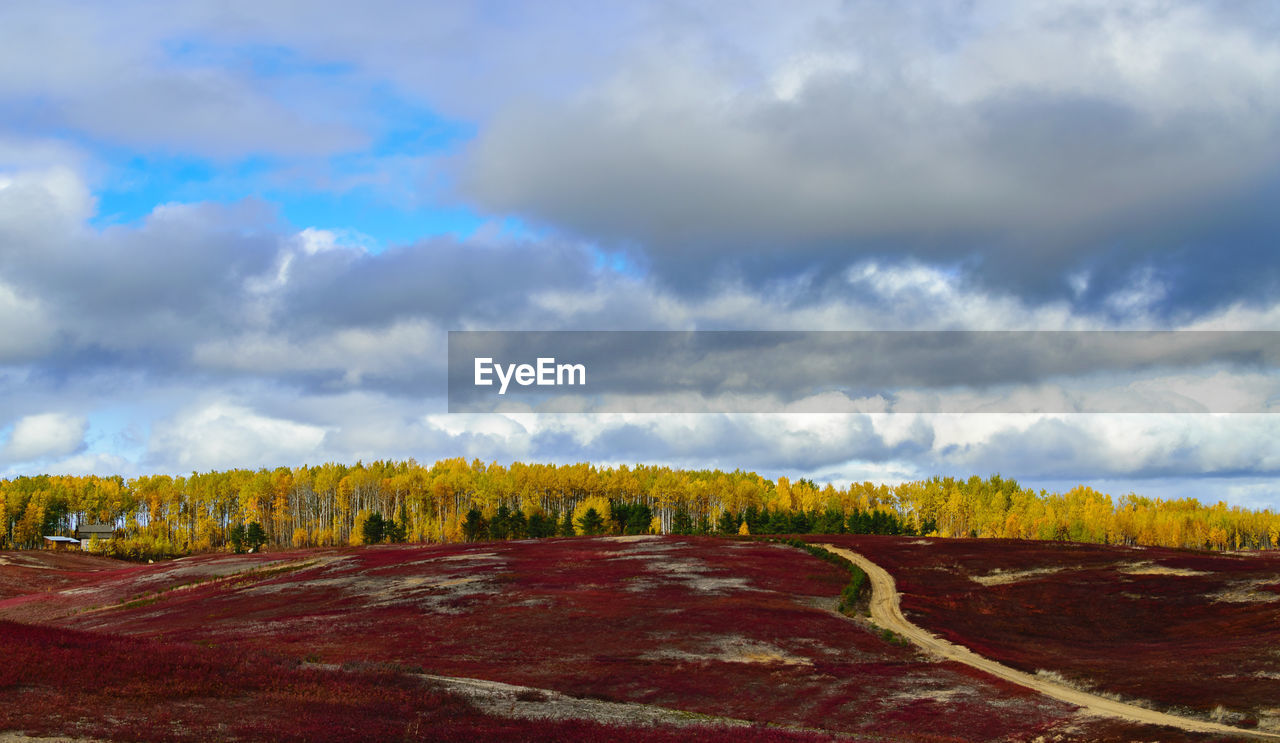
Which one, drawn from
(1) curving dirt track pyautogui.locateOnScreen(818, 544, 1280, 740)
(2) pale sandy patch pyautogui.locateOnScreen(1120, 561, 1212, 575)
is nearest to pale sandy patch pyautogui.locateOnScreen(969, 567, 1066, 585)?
(2) pale sandy patch pyautogui.locateOnScreen(1120, 561, 1212, 575)

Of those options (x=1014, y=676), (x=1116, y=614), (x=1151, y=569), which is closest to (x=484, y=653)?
(x=1014, y=676)

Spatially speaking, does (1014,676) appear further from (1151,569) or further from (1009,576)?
(1151,569)

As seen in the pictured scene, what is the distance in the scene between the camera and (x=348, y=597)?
7688cm

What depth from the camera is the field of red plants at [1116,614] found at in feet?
148

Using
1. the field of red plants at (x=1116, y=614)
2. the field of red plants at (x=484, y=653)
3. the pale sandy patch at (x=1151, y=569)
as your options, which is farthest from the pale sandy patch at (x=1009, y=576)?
the field of red plants at (x=484, y=653)

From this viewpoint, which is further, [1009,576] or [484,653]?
[1009,576]

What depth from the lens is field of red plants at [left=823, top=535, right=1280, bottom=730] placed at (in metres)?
45.1

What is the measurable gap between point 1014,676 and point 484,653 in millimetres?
30940

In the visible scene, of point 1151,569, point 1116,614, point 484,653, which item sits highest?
point 1151,569

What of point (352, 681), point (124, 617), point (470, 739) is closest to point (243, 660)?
point (352, 681)

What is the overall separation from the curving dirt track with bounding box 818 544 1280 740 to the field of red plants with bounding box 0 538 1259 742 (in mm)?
1914

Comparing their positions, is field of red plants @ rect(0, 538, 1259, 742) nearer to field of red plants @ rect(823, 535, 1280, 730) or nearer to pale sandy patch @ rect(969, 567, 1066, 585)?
field of red plants @ rect(823, 535, 1280, 730)

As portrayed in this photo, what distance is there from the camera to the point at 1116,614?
7125 centimetres

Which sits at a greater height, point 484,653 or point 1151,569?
point 1151,569
